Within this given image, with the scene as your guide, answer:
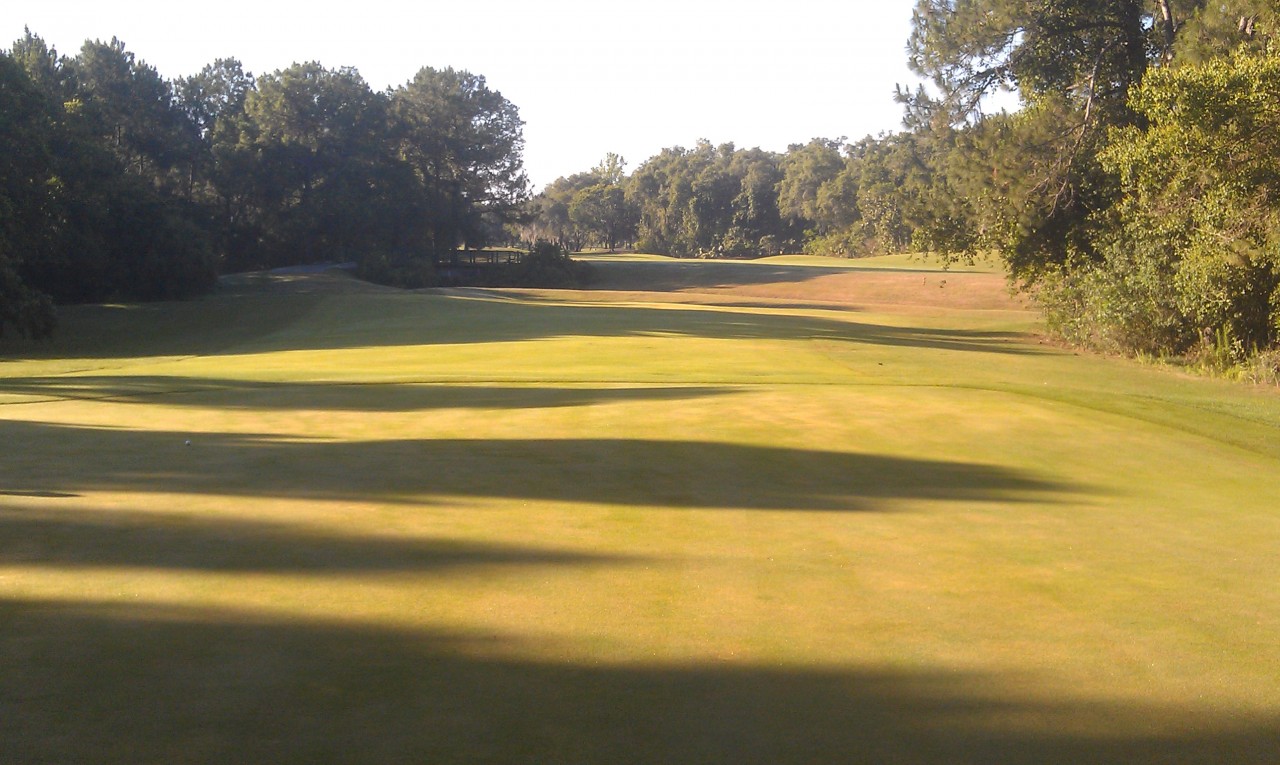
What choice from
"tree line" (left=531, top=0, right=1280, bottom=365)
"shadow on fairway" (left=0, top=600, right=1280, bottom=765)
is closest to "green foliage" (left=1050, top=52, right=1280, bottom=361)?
"tree line" (left=531, top=0, right=1280, bottom=365)

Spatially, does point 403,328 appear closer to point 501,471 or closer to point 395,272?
point 501,471

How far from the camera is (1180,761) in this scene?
172 inches

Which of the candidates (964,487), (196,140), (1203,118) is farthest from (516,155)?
(964,487)

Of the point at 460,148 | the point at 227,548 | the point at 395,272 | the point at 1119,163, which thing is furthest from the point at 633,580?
the point at 460,148

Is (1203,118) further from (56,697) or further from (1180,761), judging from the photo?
(56,697)

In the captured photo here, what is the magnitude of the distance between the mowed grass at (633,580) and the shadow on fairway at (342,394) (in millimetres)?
231

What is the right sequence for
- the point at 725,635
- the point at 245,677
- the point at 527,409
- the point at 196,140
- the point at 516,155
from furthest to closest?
the point at 516,155
the point at 196,140
the point at 527,409
the point at 725,635
the point at 245,677

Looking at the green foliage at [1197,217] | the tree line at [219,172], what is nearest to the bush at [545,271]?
the tree line at [219,172]

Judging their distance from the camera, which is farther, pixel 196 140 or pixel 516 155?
pixel 516 155

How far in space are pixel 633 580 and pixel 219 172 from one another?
241ft

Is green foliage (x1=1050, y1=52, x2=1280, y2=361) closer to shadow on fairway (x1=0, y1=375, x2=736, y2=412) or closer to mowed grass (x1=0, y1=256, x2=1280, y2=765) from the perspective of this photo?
mowed grass (x1=0, y1=256, x2=1280, y2=765)

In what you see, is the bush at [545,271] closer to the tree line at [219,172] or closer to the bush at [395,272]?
the bush at [395,272]

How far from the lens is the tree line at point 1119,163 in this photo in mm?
23109

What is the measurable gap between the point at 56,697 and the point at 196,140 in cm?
8103
